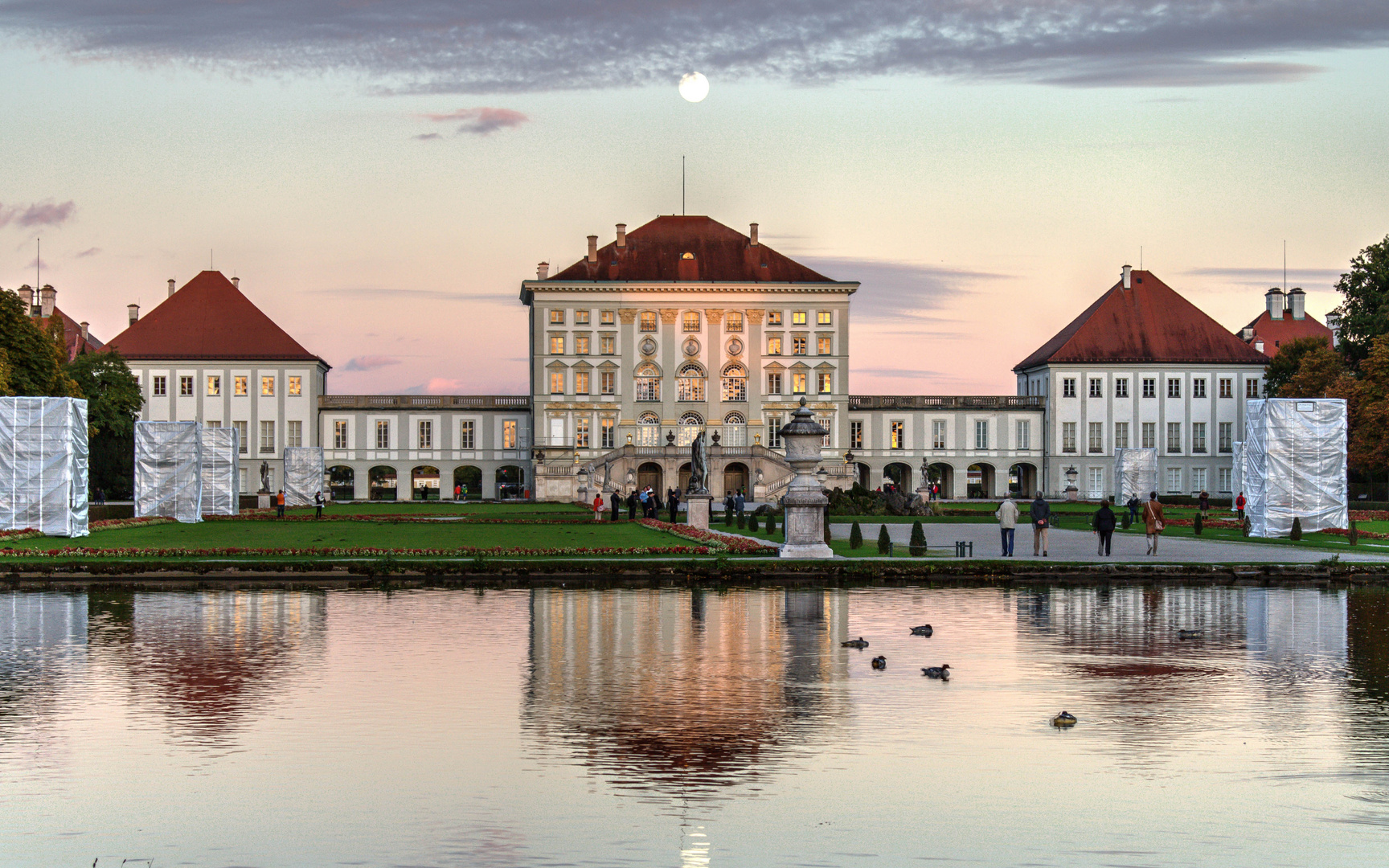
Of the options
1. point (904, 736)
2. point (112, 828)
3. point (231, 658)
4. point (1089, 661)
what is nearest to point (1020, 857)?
point (904, 736)

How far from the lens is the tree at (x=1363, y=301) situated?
69938 millimetres

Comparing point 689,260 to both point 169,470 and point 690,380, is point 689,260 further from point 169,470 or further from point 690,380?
point 169,470

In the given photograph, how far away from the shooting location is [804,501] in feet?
95.8

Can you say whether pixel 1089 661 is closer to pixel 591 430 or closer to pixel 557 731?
pixel 557 731

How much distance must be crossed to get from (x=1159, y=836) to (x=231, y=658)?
995 cm

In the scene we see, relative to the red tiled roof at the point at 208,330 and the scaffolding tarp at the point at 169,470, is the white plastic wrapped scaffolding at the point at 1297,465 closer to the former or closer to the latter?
the scaffolding tarp at the point at 169,470

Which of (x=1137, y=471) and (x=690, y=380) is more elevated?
(x=690, y=380)

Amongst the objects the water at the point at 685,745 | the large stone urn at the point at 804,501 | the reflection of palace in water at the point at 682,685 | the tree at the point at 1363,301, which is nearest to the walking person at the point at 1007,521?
the large stone urn at the point at 804,501

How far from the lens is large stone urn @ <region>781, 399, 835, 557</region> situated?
29.2 m

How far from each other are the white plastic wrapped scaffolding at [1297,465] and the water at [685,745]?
76.0 ft

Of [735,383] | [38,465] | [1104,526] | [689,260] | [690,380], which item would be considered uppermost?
[689,260]

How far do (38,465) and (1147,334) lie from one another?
6734 cm

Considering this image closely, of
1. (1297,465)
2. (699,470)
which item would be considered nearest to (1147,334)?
(1297,465)

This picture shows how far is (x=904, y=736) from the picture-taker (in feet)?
36.5
